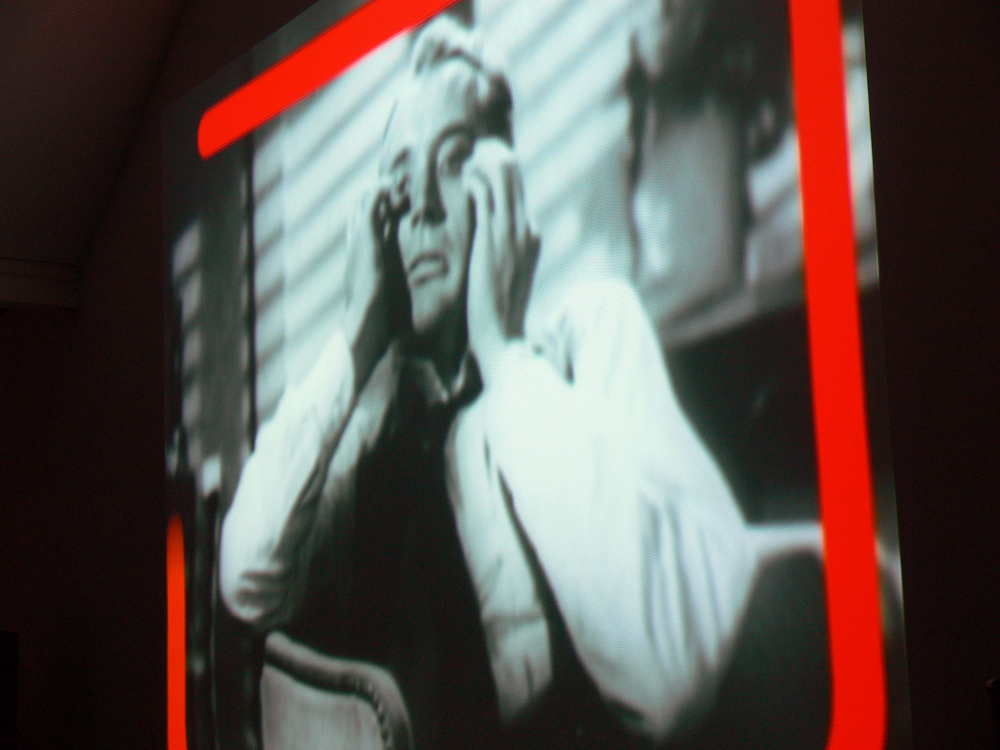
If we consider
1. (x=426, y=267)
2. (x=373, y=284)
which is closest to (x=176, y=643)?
(x=373, y=284)

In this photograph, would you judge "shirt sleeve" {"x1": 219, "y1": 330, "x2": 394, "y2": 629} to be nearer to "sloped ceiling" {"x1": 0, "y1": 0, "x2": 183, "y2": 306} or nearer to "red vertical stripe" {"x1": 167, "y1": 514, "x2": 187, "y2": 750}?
"red vertical stripe" {"x1": 167, "y1": 514, "x2": 187, "y2": 750}

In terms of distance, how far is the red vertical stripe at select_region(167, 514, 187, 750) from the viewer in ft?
9.23

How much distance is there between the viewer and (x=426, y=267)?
2113mm

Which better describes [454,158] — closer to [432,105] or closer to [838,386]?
[432,105]

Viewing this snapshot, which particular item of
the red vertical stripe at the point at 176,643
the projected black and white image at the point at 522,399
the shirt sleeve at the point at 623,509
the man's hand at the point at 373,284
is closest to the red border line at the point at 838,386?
the projected black and white image at the point at 522,399

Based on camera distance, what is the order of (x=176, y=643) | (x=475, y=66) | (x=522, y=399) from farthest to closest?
(x=176, y=643) < (x=475, y=66) < (x=522, y=399)

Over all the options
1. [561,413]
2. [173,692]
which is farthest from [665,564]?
[173,692]

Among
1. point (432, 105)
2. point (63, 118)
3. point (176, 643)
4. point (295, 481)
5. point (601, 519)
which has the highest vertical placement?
point (63, 118)

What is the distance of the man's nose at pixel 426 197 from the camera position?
2.10 metres

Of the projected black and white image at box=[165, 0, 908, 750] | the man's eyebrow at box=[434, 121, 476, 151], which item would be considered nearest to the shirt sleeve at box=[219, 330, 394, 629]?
the projected black and white image at box=[165, 0, 908, 750]

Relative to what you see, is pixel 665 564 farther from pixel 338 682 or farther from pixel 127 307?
pixel 127 307

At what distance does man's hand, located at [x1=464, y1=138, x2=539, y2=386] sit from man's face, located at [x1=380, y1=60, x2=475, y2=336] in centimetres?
3

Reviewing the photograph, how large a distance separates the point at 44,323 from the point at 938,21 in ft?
11.4

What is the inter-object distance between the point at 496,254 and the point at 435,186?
22 centimetres
